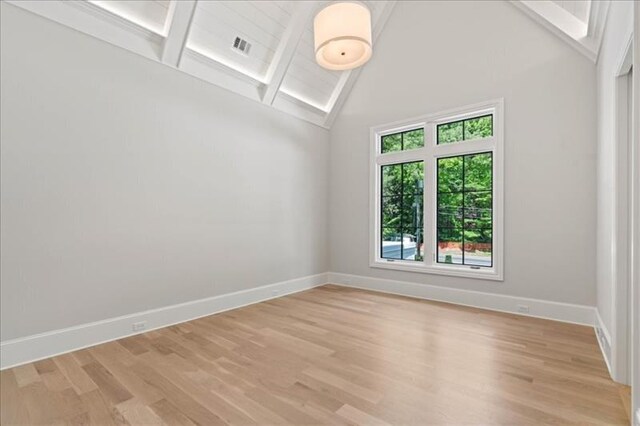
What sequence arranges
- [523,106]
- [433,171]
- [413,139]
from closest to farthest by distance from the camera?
[523,106]
[433,171]
[413,139]

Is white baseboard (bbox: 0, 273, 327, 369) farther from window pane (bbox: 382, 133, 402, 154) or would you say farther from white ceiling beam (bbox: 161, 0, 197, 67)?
window pane (bbox: 382, 133, 402, 154)

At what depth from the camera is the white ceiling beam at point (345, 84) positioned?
4895mm

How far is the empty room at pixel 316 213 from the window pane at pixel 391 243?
0.03 m

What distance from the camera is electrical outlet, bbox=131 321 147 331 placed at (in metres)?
3.19

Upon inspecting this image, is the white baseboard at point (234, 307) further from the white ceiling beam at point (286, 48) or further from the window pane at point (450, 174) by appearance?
the white ceiling beam at point (286, 48)

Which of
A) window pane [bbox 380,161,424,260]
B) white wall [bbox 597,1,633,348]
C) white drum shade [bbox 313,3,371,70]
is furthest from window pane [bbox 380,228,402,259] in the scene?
white drum shade [bbox 313,3,371,70]

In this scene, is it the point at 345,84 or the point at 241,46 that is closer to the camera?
the point at 241,46

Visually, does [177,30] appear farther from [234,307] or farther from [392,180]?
[392,180]

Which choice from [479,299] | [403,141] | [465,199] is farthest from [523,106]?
[479,299]

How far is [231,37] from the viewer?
3.86 m

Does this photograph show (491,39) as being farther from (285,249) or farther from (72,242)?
(72,242)

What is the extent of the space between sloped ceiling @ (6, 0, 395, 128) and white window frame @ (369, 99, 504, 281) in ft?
4.73

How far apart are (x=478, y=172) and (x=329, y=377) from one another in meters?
3.38

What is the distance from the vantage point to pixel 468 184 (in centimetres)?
435
